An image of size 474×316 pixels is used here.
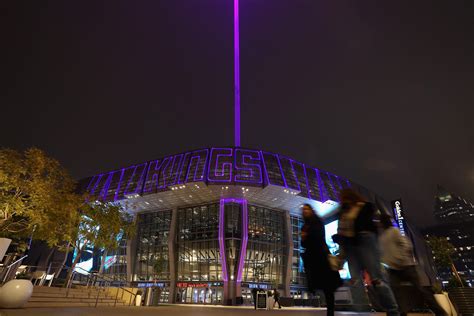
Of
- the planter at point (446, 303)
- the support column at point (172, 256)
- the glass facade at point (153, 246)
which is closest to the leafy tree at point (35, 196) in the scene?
the planter at point (446, 303)

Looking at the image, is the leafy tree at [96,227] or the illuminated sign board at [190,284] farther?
the illuminated sign board at [190,284]

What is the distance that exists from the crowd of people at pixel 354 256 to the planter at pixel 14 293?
968cm

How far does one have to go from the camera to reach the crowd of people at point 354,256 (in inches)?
152

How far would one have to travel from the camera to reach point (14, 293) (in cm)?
917

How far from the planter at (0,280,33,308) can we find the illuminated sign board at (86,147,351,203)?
29.0 m

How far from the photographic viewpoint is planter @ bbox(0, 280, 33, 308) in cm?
905

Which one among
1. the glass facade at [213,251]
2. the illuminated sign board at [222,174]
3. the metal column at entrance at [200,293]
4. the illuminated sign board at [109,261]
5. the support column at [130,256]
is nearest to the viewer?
the metal column at entrance at [200,293]

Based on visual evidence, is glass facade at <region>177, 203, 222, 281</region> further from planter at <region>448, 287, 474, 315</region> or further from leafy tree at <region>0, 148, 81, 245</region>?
planter at <region>448, 287, 474, 315</region>

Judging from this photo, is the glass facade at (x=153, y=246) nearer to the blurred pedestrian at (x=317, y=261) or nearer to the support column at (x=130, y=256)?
the support column at (x=130, y=256)

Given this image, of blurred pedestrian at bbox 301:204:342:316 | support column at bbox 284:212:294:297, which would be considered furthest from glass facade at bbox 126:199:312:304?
blurred pedestrian at bbox 301:204:342:316

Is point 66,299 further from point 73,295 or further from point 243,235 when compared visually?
point 243,235

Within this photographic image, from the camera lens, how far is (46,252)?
5706 centimetres

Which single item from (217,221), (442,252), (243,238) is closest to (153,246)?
(217,221)

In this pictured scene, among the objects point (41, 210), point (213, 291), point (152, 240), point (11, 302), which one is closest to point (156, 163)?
point (152, 240)
